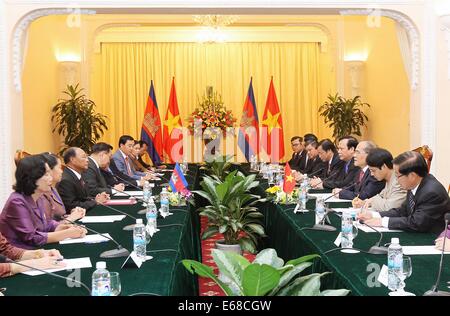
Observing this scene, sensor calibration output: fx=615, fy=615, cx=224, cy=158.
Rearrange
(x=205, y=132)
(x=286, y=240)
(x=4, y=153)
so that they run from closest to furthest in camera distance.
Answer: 1. (x=286, y=240)
2. (x=4, y=153)
3. (x=205, y=132)

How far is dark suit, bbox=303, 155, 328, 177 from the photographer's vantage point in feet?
25.6

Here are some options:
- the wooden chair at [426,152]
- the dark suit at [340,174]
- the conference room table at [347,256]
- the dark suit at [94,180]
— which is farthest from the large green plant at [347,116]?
the conference room table at [347,256]

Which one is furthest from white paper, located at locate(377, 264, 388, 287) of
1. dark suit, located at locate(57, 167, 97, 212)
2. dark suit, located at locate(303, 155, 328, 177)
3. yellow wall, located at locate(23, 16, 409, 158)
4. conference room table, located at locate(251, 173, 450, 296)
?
yellow wall, located at locate(23, 16, 409, 158)

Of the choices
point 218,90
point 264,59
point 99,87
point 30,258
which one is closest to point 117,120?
point 99,87

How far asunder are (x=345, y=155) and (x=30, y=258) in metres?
3.91

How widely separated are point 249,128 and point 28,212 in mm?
8304

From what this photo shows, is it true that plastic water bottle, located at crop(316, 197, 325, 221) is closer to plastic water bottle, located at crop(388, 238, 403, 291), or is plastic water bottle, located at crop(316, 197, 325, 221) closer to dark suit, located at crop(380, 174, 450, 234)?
dark suit, located at crop(380, 174, 450, 234)

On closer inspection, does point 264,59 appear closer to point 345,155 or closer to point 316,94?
point 316,94

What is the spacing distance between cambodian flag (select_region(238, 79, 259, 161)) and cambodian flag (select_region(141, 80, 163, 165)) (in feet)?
5.09

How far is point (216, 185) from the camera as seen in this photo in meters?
5.18

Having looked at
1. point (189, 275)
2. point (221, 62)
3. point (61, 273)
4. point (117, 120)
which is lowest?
point (189, 275)

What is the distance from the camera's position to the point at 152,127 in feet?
36.0

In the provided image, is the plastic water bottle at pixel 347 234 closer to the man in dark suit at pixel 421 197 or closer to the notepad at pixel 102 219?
the man in dark suit at pixel 421 197
